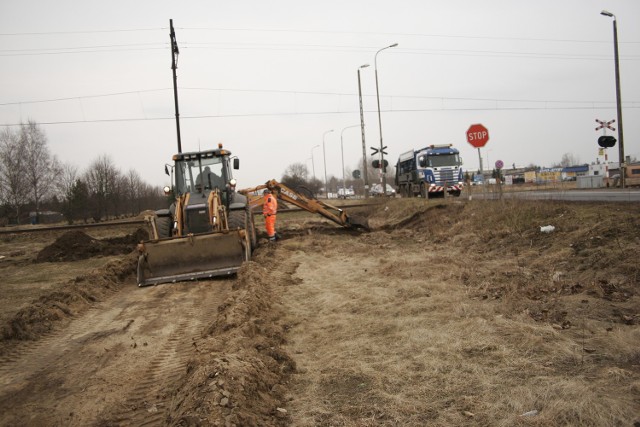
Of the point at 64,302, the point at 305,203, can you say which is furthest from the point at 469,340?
the point at 305,203

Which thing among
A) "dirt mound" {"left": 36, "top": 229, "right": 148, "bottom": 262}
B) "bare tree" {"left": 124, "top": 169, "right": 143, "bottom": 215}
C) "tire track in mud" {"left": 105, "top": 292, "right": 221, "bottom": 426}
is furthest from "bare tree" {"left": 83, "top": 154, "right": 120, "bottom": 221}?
"tire track in mud" {"left": 105, "top": 292, "right": 221, "bottom": 426}

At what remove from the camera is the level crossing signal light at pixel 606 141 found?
803 inches

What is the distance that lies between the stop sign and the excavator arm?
5086 mm

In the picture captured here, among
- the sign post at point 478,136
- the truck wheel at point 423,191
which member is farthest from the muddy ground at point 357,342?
→ the truck wheel at point 423,191

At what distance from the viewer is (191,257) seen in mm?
10141

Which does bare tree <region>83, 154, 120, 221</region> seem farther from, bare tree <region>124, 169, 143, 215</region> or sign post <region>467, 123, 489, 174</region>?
sign post <region>467, 123, 489, 174</region>

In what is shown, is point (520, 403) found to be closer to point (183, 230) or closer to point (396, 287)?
point (396, 287)

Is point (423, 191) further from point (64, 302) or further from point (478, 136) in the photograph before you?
point (64, 302)

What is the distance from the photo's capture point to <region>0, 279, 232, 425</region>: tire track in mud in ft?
13.5

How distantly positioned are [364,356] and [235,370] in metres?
1.51

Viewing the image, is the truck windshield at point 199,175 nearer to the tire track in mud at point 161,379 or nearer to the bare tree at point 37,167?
the tire track in mud at point 161,379

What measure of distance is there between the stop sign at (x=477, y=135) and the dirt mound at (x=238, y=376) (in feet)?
33.2

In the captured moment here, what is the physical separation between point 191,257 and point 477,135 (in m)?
9.34

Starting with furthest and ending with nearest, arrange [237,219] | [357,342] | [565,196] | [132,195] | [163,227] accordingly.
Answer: [132,195], [565,196], [163,227], [237,219], [357,342]
